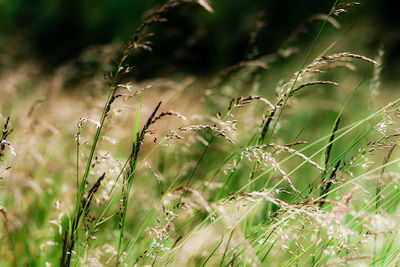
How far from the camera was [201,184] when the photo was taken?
1.42 m

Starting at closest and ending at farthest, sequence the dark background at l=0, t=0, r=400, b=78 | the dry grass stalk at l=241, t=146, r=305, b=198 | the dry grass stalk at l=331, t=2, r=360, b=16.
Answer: the dry grass stalk at l=241, t=146, r=305, b=198 → the dry grass stalk at l=331, t=2, r=360, b=16 → the dark background at l=0, t=0, r=400, b=78

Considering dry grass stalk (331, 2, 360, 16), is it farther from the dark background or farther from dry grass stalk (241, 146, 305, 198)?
the dark background

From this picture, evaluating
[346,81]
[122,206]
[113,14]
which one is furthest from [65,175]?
[113,14]

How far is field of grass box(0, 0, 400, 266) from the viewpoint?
1.08 metres

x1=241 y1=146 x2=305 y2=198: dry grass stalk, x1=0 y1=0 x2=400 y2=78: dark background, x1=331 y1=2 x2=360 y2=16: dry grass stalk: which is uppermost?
x1=331 y1=2 x2=360 y2=16: dry grass stalk

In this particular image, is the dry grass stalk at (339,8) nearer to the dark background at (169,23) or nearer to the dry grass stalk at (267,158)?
the dry grass stalk at (267,158)

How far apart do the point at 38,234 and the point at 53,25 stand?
40.1 feet

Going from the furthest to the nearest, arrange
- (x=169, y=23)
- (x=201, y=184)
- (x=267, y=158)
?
(x=169, y=23) → (x=201, y=184) → (x=267, y=158)

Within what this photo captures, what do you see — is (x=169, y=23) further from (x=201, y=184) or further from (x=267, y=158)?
(x=267, y=158)

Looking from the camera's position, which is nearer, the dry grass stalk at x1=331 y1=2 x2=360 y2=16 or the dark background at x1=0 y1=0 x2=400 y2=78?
the dry grass stalk at x1=331 y1=2 x2=360 y2=16

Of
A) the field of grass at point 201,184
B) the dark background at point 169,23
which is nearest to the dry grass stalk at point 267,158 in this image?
the field of grass at point 201,184

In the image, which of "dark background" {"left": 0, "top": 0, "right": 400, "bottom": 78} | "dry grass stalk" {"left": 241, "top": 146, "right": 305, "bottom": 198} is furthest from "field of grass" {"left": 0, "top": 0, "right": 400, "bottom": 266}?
"dark background" {"left": 0, "top": 0, "right": 400, "bottom": 78}

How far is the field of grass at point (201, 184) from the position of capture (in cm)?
108

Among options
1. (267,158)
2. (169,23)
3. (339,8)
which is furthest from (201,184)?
(169,23)
